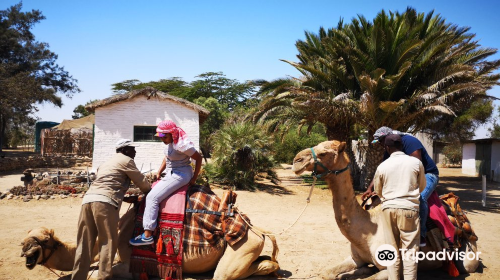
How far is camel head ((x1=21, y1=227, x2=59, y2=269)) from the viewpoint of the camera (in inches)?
162

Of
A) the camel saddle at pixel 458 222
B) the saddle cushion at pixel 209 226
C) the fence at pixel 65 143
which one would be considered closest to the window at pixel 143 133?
the saddle cushion at pixel 209 226

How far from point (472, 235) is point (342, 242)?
2.46 meters

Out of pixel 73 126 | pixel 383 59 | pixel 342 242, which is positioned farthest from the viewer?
pixel 73 126

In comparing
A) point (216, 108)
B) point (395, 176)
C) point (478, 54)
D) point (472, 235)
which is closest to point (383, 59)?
point (478, 54)

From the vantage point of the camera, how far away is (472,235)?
510 centimetres

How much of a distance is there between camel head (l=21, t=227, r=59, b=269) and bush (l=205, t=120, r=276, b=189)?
34.4 feet

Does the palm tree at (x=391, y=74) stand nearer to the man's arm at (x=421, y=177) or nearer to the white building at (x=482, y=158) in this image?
the man's arm at (x=421, y=177)

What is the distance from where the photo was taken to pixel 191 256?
4.40m

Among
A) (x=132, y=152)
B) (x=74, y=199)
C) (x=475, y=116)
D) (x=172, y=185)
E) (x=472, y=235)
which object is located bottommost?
(x=74, y=199)

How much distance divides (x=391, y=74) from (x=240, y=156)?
654cm

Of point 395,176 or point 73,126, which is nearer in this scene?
point 395,176

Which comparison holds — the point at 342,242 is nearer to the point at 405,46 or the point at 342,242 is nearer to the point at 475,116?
the point at 405,46

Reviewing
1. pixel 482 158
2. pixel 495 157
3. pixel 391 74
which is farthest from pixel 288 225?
pixel 482 158

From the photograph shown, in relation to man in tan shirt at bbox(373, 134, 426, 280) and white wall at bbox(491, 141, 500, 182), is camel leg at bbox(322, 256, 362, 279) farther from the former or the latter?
white wall at bbox(491, 141, 500, 182)
